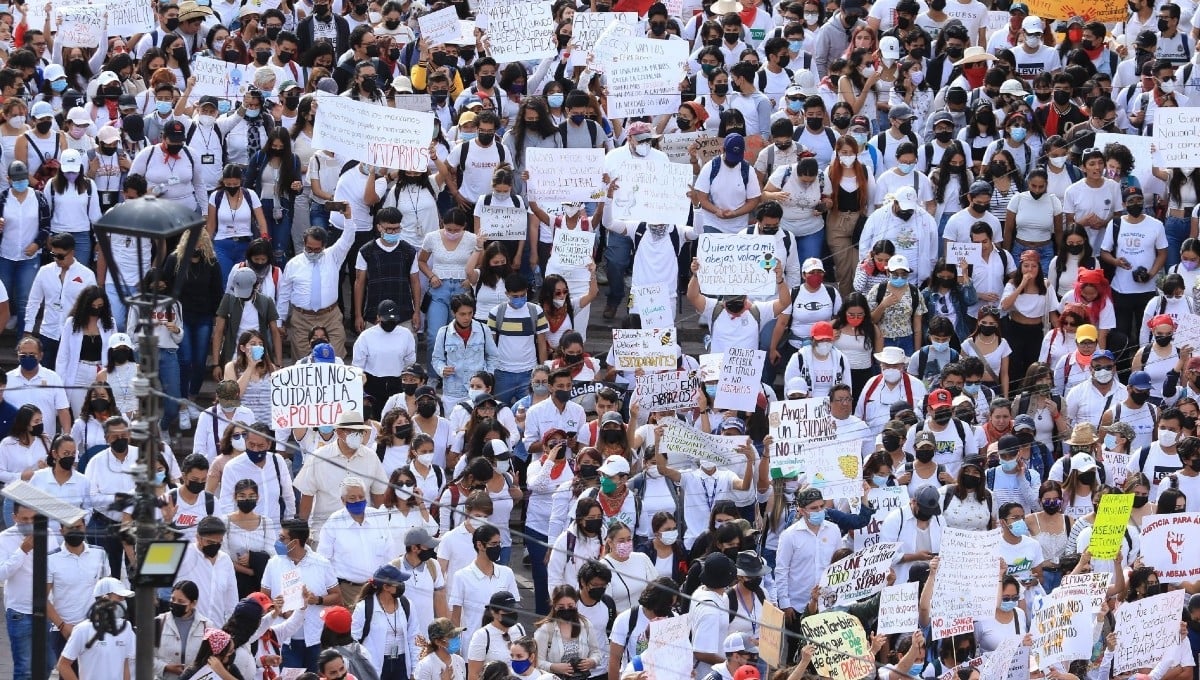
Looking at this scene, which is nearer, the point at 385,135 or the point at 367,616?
the point at 367,616

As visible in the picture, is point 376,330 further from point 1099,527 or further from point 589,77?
point 1099,527

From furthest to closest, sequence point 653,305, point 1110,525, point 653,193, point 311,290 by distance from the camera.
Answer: point 653,193 → point 311,290 → point 653,305 → point 1110,525

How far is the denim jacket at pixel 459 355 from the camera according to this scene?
2022cm

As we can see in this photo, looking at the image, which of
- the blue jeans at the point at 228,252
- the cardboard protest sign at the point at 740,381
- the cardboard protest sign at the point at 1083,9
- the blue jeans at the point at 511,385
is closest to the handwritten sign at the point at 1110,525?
the cardboard protest sign at the point at 740,381

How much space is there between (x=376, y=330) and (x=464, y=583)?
10.8 ft

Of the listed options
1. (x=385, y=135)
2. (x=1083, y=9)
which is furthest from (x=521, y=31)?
(x=1083, y=9)

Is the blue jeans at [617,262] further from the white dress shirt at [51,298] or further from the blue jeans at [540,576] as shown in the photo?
the white dress shirt at [51,298]

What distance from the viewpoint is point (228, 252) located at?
2152 cm

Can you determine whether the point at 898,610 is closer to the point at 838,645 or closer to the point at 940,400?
the point at 838,645

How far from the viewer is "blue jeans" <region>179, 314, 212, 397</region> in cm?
2091

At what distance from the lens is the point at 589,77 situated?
23281 mm

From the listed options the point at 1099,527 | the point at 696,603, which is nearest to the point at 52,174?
the point at 696,603

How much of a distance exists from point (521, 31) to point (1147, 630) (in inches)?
310

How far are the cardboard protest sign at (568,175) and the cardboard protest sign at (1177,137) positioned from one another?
4477 mm
